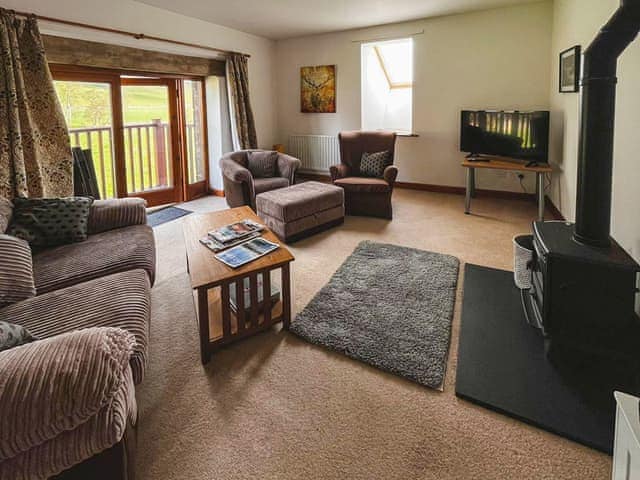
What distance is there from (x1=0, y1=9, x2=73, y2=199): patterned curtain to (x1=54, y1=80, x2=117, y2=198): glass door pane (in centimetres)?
53

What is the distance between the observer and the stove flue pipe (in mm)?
1836

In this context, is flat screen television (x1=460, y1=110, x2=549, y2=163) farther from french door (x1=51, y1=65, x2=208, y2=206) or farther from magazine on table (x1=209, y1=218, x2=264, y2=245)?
french door (x1=51, y1=65, x2=208, y2=206)

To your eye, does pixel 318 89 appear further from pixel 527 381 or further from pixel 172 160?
pixel 527 381

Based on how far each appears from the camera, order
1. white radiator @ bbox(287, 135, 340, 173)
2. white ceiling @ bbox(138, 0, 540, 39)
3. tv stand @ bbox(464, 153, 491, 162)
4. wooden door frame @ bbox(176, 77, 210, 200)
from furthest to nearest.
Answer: white radiator @ bbox(287, 135, 340, 173) < wooden door frame @ bbox(176, 77, 210, 200) < tv stand @ bbox(464, 153, 491, 162) < white ceiling @ bbox(138, 0, 540, 39)

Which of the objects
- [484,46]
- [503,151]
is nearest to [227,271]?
Result: [503,151]

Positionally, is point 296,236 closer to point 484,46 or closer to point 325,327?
point 325,327

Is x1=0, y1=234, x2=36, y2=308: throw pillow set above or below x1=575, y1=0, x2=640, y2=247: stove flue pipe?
below

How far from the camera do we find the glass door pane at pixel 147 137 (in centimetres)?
488

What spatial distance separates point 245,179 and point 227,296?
8.45ft

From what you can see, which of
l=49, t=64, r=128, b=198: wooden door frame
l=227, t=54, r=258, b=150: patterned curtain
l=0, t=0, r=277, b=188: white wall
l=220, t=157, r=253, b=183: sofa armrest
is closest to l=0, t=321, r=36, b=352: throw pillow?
l=220, t=157, r=253, b=183: sofa armrest

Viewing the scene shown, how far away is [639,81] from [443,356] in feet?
6.10

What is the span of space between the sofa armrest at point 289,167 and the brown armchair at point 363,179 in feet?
1.57

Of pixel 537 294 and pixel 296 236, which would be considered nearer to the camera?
pixel 537 294

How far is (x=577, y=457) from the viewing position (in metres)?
1.47
